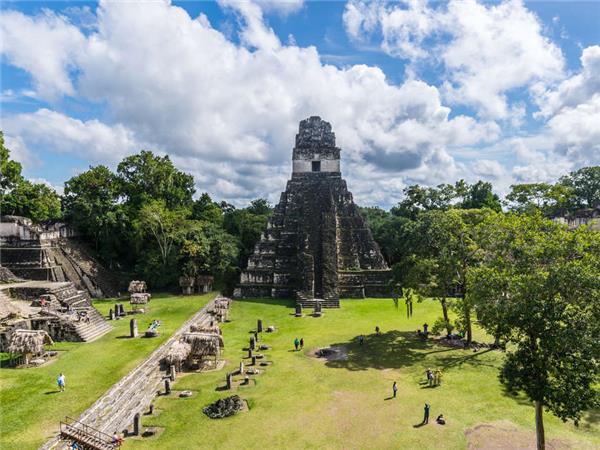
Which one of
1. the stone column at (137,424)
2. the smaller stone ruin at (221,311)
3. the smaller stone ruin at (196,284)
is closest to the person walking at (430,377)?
the stone column at (137,424)

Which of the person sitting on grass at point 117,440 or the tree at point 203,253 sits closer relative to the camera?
the person sitting on grass at point 117,440

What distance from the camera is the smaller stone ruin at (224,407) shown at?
13586mm

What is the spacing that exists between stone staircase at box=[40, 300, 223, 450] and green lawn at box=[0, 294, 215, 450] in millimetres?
422

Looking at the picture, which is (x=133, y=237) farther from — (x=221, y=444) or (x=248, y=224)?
(x=221, y=444)

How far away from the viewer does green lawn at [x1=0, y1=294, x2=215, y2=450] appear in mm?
12516

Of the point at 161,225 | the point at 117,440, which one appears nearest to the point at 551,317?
the point at 117,440

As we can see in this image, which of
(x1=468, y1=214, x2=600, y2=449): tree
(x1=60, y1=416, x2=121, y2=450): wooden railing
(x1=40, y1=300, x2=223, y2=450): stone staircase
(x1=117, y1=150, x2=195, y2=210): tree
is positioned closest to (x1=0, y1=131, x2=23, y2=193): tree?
(x1=117, y1=150, x2=195, y2=210): tree

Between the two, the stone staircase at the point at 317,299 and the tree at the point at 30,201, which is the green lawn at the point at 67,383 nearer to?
the stone staircase at the point at 317,299

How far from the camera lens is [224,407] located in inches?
547

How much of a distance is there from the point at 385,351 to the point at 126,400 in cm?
1174

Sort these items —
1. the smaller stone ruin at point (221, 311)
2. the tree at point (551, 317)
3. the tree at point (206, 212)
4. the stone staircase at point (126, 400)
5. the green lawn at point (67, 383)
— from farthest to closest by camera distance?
1. the tree at point (206, 212)
2. the smaller stone ruin at point (221, 311)
3. the stone staircase at point (126, 400)
4. the green lawn at point (67, 383)
5. the tree at point (551, 317)

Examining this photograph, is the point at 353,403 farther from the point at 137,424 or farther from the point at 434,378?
the point at 137,424

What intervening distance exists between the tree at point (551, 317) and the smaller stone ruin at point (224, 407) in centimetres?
864

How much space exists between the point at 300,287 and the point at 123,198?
19.4m
